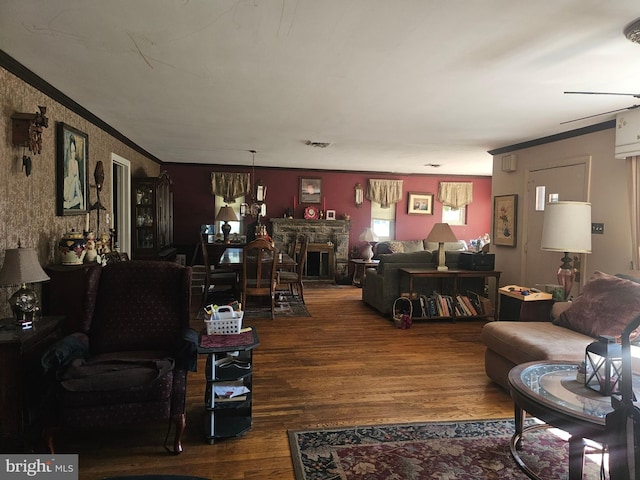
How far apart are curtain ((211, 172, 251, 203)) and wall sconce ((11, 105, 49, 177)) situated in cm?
522

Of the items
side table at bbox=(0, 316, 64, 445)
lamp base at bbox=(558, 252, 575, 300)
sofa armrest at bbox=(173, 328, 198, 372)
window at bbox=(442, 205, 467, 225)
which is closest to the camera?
side table at bbox=(0, 316, 64, 445)

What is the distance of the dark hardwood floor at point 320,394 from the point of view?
2184 mm

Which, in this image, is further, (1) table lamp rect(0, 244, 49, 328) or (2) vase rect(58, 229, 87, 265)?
(2) vase rect(58, 229, 87, 265)

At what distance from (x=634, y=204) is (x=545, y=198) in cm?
123

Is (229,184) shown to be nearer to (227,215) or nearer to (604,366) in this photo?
(227,215)

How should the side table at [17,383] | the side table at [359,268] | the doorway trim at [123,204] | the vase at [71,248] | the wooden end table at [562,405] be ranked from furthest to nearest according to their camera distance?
the side table at [359,268] → the doorway trim at [123,204] → the vase at [71,248] → the side table at [17,383] → the wooden end table at [562,405]

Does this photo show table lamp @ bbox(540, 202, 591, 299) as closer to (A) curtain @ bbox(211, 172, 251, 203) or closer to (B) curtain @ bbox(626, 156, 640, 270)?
(B) curtain @ bbox(626, 156, 640, 270)

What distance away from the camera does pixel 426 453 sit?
2.28 metres

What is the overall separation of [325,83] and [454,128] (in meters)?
2.09

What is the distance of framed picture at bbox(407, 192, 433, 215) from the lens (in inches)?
352

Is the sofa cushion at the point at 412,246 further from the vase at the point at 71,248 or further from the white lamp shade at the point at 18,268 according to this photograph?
the white lamp shade at the point at 18,268

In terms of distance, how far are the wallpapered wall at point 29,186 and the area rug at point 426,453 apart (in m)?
2.31

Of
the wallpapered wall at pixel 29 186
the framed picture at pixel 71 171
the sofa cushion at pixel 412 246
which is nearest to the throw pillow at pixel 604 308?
the wallpapered wall at pixel 29 186

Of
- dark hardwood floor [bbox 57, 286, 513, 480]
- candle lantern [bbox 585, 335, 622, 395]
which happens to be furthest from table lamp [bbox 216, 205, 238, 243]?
candle lantern [bbox 585, 335, 622, 395]
